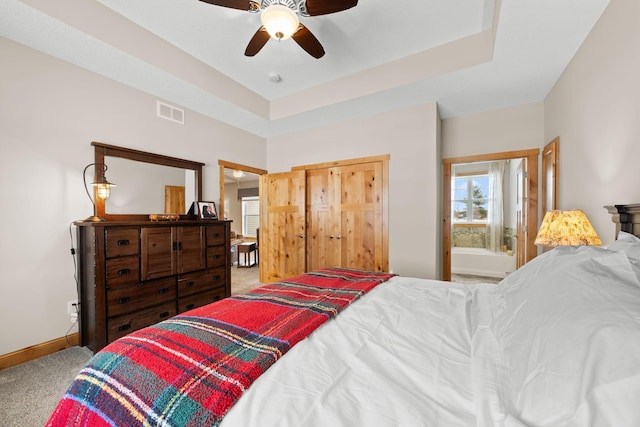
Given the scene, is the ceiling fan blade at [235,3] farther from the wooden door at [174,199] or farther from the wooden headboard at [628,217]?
the wooden headboard at [628,217]

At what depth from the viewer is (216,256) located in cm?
312

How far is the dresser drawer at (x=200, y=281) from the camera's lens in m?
2.75

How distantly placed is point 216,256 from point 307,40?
2.45 m

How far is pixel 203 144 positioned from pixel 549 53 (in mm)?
3784

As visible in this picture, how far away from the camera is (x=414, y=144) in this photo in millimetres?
3363

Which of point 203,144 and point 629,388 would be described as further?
point 203,144

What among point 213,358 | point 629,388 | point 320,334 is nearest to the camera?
point 629,388

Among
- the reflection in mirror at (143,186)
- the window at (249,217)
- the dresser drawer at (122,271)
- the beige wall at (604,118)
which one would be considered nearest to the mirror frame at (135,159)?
the reflection in mirror at (143,186)

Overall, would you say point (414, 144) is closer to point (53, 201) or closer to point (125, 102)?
point (125, 102)

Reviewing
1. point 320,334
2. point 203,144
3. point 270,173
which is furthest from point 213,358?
point 270,173

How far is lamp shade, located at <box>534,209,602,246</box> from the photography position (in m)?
1.79

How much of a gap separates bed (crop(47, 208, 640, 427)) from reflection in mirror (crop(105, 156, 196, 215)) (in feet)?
7.15

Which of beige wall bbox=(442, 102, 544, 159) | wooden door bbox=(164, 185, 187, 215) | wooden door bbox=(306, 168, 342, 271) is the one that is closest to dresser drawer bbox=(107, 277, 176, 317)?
wooden door bbox=(164, 185, 187, 215)

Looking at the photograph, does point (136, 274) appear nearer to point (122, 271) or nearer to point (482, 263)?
point (122, 271)
